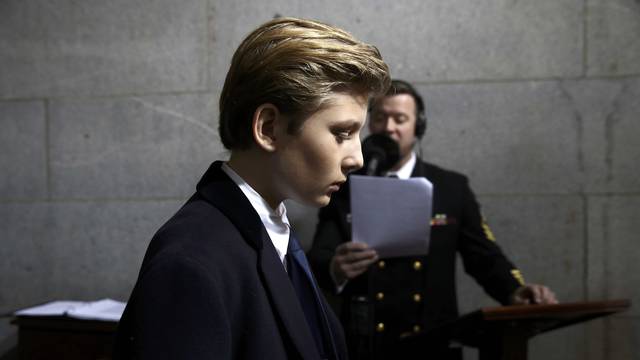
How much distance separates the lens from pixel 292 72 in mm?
1069

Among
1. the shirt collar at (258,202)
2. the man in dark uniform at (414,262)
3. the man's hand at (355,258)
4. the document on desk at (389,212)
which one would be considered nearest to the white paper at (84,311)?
the man in dark uniform at (414,262)

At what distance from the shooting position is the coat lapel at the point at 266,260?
3.37 feet

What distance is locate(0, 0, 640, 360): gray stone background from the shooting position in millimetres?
3137

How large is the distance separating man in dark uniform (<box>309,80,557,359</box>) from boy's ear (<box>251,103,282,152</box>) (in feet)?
4.60

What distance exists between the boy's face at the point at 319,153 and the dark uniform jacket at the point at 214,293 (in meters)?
0.10

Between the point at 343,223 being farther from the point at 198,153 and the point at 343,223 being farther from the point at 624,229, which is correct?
the point at 624,229

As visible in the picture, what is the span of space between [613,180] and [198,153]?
225 centimetres

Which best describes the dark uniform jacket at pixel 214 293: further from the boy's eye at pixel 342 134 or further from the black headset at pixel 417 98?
the black headset at pixel 417 98

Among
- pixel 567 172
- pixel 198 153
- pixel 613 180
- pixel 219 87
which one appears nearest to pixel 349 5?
pixel 219 87

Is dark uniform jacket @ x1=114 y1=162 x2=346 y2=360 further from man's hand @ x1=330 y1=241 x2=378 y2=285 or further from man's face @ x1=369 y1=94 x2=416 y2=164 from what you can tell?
man's face @ x1=369 y1=94 x2=416 y2=164

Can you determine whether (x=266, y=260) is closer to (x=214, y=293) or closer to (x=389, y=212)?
(x=214, y=293)

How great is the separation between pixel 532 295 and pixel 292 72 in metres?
1.75

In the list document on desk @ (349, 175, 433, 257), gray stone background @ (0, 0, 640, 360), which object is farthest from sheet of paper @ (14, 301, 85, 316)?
document on desk @ (349, 175, 433, 257)

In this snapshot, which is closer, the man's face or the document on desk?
the document on desk
